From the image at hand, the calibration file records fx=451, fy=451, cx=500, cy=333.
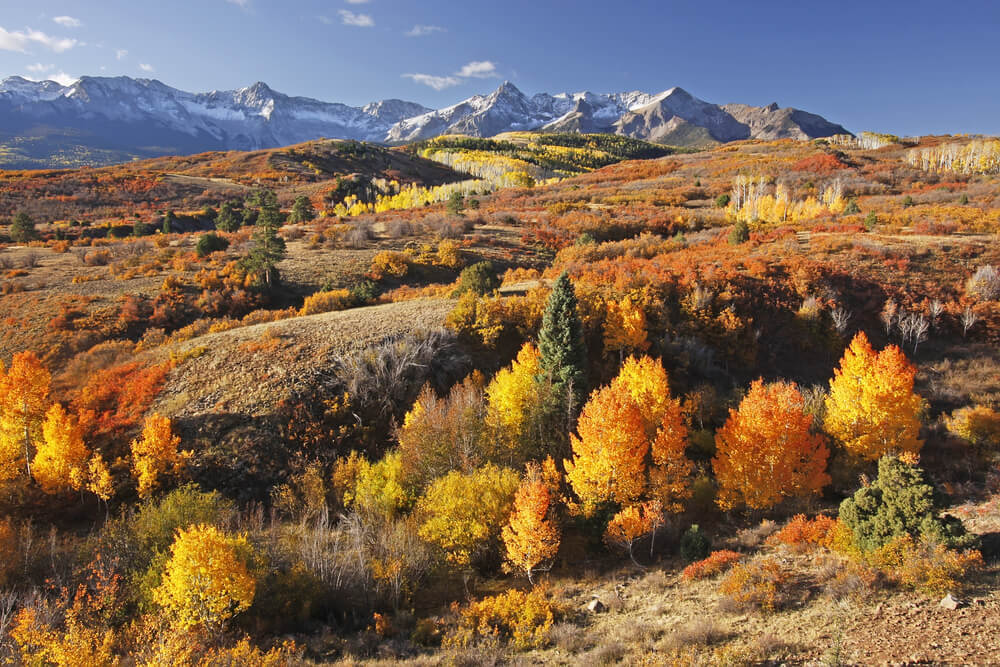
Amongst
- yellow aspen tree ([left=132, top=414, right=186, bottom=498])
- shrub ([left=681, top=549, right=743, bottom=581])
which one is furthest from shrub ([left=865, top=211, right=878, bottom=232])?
yellow aspen tree ([left=132, top=414, right=186, bottom=498])

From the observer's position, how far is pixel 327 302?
1734 inches

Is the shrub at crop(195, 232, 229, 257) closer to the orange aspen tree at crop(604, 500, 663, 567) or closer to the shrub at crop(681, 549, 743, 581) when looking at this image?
the orange aspen tree at crop(604, 500, 663, 567)

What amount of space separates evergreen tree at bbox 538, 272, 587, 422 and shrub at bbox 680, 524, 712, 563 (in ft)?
32.2

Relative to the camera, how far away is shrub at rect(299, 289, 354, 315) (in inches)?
1694

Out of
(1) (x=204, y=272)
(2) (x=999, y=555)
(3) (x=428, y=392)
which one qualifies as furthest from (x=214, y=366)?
(2) (x=999, y=555)

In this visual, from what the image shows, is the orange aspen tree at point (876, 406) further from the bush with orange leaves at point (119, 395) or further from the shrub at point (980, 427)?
the bush with orange leaves at point (119, 395)

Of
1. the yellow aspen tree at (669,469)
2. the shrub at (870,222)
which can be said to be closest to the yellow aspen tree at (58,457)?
the yellow aspen tree at (669,469)

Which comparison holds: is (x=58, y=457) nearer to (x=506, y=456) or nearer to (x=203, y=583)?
(x=203, y=583)

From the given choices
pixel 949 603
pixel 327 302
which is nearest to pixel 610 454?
pixel 949 603

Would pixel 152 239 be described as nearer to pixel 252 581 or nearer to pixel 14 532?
pixel 14 532

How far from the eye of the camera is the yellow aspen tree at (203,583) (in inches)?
635

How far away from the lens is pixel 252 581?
16969 mm

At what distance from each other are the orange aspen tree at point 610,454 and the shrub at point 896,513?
901 centimetres

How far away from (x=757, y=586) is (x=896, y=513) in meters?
6.16
